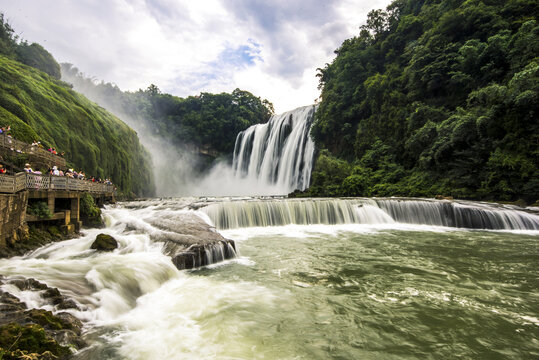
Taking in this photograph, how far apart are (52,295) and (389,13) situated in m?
47.8

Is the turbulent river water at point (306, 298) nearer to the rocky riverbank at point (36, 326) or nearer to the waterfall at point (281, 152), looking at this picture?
the rocky riverbank at point (36, 326)

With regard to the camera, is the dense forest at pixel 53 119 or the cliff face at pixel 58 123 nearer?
the cliff face at pixel 58 123

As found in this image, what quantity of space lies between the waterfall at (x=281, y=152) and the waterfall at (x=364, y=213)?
60.8 feet

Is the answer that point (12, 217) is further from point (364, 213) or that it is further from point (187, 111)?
point (187, 111)

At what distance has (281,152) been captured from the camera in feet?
136

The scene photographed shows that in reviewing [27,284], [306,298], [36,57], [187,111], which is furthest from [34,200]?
[187,111]

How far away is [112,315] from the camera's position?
455cm

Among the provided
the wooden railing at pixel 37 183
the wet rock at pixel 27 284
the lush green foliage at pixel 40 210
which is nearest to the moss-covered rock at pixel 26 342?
the wet rock at pixel 27 284

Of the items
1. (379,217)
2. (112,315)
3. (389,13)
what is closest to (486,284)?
(112,315)

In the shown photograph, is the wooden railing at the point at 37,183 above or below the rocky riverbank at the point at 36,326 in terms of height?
above

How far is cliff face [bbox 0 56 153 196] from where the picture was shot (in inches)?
613

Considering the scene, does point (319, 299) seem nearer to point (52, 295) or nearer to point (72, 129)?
point (52, 295)

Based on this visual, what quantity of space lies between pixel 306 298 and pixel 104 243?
7033 mm

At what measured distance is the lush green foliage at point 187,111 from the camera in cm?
5538
